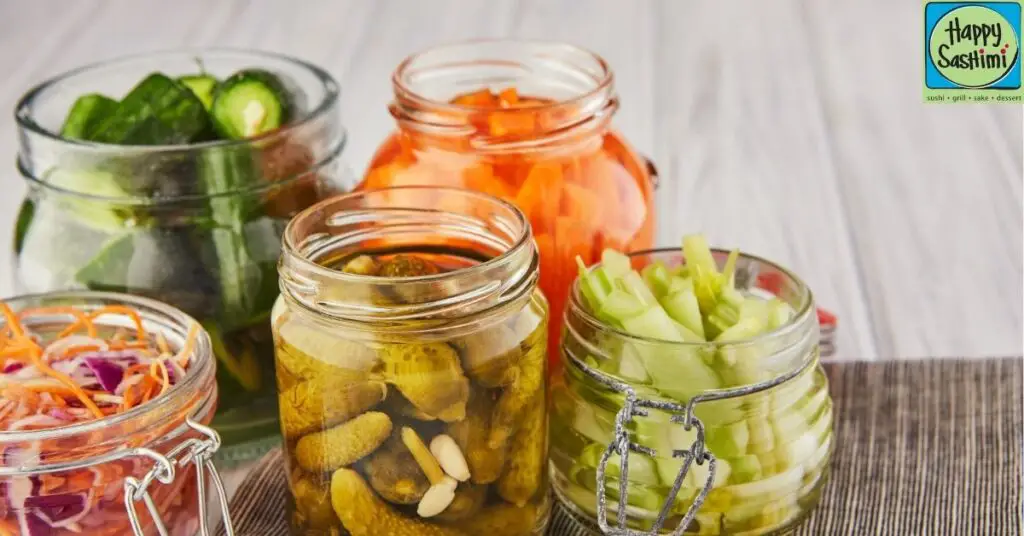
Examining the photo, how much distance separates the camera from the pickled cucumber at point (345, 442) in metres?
1.19

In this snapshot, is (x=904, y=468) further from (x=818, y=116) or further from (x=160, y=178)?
(x=818, y=116)

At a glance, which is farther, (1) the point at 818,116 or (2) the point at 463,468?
(1) the point at 818,116

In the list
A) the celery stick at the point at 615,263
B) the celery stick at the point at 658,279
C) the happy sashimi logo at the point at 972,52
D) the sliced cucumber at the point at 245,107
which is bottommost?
the celery stick at the point at 658,279

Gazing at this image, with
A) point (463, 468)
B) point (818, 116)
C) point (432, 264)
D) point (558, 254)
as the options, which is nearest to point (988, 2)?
point (558, 254)

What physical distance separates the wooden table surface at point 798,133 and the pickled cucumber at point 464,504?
2.68 feet

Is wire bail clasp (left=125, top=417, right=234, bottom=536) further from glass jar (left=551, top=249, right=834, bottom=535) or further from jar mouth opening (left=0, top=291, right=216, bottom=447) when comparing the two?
glass jar (left=551, top=249, right=834, bottom=535)

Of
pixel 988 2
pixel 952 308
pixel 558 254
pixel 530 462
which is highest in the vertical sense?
pixel 988 2

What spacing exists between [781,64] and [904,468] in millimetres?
1613

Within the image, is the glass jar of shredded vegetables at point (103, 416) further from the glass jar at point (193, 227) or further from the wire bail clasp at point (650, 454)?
the wire bail clasp at point (650, 454)

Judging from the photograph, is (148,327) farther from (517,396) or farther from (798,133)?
(798,133)

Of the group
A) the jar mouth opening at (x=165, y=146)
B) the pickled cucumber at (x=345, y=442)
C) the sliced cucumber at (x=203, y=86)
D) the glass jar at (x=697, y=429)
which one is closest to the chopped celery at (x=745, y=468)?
the glass jar at (x=697, y=429)

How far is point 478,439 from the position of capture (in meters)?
1.21

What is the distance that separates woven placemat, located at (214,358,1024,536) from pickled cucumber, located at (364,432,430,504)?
9.2 inches

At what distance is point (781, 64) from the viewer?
9.70ft
